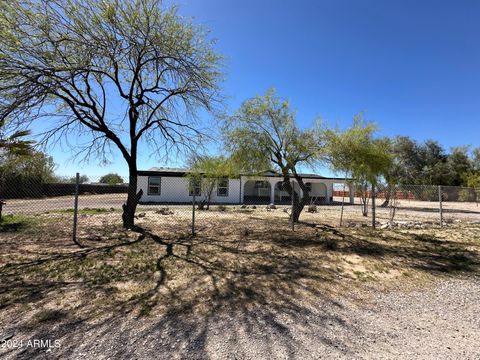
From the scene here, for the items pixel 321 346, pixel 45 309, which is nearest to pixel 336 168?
pixel 321 346

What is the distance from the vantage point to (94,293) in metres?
3.69

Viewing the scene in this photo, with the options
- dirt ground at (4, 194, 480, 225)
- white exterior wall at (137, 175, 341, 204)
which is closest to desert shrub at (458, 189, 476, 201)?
dirt ground at (4, 194, 480, 225)

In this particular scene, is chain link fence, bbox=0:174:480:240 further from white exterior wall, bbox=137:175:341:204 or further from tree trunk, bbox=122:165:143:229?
tree trunk, bbox=122:165:143:229

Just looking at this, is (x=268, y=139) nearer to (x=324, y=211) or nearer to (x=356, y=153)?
(x=356, y=153)

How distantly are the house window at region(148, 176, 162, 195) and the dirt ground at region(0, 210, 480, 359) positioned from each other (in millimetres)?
15658

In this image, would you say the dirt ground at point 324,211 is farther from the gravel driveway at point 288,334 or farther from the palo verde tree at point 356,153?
the gravel driveway at point 288,334

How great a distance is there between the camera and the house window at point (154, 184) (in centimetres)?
2262

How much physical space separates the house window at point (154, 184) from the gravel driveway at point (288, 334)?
66.9 ft

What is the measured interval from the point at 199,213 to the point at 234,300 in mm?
11305

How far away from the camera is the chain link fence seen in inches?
371

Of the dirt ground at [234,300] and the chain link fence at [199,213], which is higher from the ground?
the chain link fence at [199,213]

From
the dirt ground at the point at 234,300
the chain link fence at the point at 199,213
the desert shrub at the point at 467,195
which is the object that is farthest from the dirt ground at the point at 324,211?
the desert shrub at the point at 467,195

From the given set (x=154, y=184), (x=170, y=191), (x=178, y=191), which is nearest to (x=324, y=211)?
(x=178, y=191)

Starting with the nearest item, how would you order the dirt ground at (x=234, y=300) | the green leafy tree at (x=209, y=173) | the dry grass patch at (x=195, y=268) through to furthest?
the dirt ground at (x=234, y=300) → the dry grass patch at (x=195, y=268) → the green leafy tree at (x=209, y=173)
